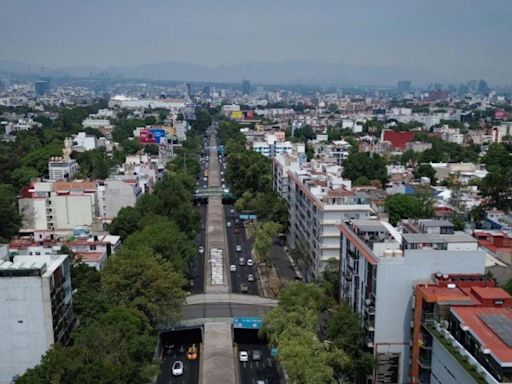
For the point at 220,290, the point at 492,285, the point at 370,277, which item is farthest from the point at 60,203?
the point at 492,285

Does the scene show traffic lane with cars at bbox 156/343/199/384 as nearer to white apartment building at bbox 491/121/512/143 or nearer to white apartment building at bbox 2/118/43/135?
white apartment building at bbox 491/121/512/143

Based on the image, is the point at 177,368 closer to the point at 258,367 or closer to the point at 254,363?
the point at 254,363

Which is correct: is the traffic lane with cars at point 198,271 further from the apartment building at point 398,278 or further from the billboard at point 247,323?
the apartment building at point 398,278

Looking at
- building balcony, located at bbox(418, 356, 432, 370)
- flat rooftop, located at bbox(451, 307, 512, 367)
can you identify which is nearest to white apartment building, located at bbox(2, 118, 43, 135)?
building balcony, located at bbox(418, 356, 432, 370)

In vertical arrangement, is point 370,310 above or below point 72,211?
above

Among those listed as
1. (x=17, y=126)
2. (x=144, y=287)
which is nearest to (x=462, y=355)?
(x=144, y=287)
